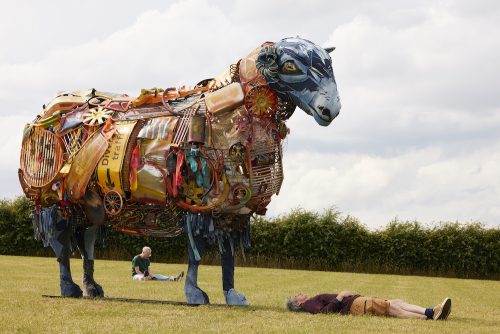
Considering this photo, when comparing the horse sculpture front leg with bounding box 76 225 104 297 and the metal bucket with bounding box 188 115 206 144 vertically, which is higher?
the metal bucket with bounding box 188 115 206 144

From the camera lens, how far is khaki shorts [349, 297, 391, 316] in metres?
8.64

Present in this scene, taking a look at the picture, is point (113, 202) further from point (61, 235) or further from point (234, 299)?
point (234, 299)

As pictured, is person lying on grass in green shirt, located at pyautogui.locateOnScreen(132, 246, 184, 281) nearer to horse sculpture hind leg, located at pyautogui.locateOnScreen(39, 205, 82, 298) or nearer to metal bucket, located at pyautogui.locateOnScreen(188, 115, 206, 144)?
horse sculpture hind leg, located at pyautogui.locateOnScreen(39, 205, 82, 298)

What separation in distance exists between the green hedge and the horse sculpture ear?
62.7ft

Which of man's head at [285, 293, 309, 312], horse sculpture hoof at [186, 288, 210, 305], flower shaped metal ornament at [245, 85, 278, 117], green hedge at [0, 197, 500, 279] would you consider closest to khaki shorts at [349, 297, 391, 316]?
man's head at [285, 293, 309, 312]

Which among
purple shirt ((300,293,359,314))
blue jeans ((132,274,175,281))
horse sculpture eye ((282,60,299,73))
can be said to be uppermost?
horse sculpture eye ((282,60,299,73))

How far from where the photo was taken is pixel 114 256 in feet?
88.3

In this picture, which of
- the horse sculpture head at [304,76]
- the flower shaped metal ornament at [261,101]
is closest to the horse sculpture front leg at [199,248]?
the flower shaped metal ornament at [261,101]

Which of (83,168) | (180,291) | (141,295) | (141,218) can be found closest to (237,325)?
(141,218)

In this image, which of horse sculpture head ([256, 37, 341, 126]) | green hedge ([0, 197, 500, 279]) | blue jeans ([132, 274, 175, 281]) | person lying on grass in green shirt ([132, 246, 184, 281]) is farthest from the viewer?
green hedge ([0, 197, 500, 279])

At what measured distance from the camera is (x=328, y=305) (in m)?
8.87

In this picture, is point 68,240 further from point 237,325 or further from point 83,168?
point 237,325

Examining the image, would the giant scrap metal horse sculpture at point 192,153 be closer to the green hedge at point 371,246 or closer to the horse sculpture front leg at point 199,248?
the horse sculpture front leg at point 199,248

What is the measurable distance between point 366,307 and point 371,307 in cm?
6
